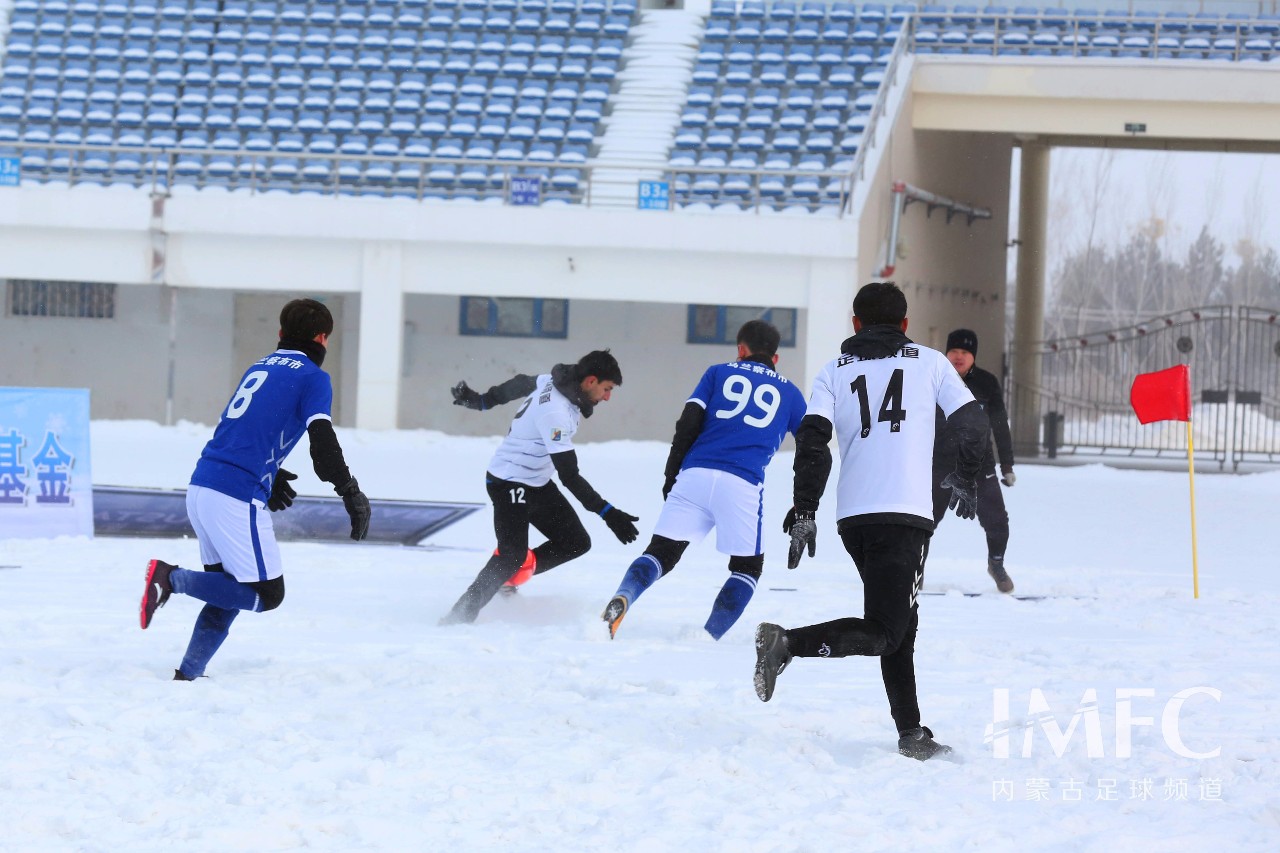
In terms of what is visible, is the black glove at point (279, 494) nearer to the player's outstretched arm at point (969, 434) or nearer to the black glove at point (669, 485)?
the black glove at point (669, 485)

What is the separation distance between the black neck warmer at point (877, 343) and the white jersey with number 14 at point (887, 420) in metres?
0.02

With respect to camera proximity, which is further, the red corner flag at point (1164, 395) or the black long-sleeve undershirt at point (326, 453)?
the red corner flag at point (1164, 395)

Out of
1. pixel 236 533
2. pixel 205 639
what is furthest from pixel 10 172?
pixel 236 533

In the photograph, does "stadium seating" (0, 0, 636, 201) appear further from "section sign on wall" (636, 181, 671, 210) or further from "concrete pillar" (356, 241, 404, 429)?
"section sign on wall" (636, 181, 671, 210)

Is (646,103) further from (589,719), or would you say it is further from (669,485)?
(589,719)

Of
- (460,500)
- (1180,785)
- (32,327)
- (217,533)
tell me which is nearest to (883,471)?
(1180,785)

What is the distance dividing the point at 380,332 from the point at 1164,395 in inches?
559

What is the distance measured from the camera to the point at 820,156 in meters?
22.8

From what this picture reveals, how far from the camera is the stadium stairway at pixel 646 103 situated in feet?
76.1

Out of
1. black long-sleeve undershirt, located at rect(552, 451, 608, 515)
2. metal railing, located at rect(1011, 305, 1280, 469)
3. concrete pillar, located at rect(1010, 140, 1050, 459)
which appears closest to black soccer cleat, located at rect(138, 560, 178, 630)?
black long-sleeve undershirt, located at rect(552, 451, 608, 515)

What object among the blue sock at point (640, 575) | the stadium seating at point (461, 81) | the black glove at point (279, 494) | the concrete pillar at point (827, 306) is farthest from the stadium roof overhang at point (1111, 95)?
the black glove at point (279, 494)

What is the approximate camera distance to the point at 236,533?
5.97 metres

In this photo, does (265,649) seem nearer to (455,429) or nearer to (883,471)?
(883,471)

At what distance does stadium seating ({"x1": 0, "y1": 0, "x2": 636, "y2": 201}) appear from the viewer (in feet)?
76.3
